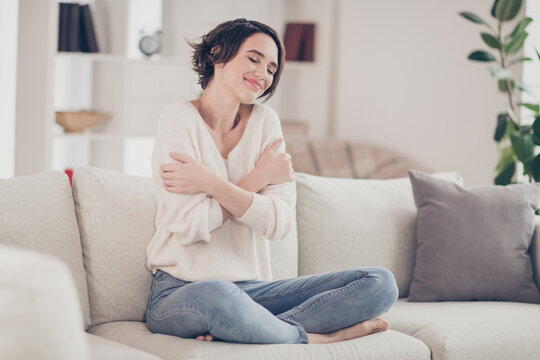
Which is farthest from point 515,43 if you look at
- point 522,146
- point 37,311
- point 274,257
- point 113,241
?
point 37,311

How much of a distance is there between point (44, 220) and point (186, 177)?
39 centimetres

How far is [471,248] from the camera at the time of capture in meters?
2.43

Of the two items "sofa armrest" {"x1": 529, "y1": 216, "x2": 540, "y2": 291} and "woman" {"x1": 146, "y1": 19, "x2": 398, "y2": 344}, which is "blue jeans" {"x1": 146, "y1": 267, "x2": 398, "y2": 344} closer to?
"woman" {"x1": 146, "y1": 19, "x2": 398, "y2": 344}

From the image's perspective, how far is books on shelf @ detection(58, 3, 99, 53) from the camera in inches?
156

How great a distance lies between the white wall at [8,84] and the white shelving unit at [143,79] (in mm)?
227

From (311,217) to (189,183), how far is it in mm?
681

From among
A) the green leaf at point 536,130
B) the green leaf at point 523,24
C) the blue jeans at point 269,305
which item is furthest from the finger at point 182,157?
the green leaf at point 523,24

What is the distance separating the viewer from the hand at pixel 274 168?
200cm

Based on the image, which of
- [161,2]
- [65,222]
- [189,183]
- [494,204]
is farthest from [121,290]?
[161,2]

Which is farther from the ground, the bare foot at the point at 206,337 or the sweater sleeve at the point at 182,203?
the sweater sleeve at the point at 182,203

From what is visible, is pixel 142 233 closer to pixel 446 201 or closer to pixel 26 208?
pixel 26 208

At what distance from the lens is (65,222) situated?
196 centimetres

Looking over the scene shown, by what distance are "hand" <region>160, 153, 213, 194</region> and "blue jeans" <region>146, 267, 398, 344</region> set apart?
0.24 meters

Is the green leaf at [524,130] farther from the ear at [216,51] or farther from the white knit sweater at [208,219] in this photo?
the ear at [216,51]
